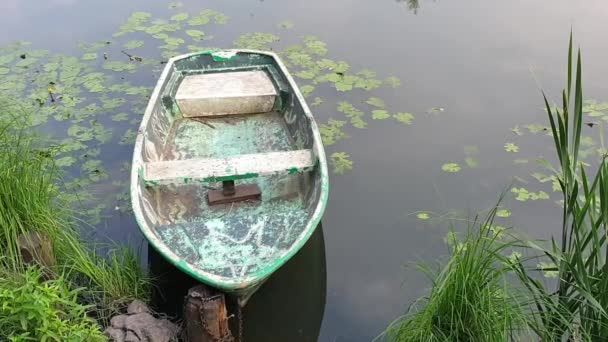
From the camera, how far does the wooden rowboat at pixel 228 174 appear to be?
3.21 metres

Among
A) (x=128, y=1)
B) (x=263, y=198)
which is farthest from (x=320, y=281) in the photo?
(x=128, y=1)

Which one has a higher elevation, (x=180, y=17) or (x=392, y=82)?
(x=180, y=17)

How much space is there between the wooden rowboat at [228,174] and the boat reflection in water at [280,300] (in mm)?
357

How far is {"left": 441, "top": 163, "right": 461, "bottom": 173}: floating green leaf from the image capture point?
4509mm

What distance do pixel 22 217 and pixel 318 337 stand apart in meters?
1.84

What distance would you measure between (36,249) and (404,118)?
11.1 ft

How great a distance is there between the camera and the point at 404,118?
5.15m

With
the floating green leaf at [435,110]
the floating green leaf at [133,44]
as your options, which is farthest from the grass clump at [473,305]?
the floating green leaf at [133,44]

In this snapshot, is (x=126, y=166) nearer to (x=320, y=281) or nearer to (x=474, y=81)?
(x=320, y=281)

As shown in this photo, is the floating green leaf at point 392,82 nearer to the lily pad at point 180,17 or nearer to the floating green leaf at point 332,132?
the floating green leaf at point 332,132

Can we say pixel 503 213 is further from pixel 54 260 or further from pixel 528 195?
pixel 54 260

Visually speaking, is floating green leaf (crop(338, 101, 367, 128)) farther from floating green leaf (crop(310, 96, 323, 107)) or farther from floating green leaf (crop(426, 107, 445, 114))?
floating green leaf (crop(426, 107, 445, 114))

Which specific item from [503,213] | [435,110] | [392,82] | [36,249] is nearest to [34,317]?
[36,249]

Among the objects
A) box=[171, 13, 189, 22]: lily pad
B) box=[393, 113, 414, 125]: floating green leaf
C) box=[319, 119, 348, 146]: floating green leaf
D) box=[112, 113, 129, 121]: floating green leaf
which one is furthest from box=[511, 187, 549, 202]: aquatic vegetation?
box=[171, 13, 189, 22]: lily pad
